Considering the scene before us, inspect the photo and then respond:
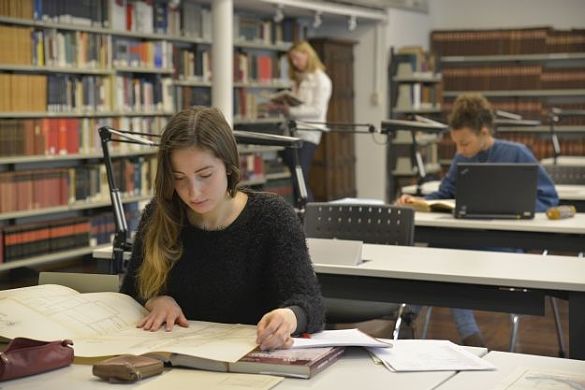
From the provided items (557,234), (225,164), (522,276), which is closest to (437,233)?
(557,234)

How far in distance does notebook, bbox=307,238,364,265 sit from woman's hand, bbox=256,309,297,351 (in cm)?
120

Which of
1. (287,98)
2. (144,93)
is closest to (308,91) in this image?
(287,98)

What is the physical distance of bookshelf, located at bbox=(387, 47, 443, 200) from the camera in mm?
10438

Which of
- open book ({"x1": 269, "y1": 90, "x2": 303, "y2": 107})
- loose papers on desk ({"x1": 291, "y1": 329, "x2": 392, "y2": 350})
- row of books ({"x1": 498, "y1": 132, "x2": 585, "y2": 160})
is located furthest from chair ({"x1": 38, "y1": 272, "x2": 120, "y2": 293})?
row of books ({"x1": 498, "y1": 132, "x2": 585, "y2": 160})

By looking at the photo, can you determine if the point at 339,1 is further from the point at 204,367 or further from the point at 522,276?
the point at 204,367

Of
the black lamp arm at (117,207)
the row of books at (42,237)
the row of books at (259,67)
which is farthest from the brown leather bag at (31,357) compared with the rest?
the row of books at (259,67)

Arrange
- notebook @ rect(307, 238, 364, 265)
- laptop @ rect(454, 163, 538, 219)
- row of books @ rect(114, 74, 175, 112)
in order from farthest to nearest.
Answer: row of books @ rect(114, 74, 175, 112) < laptop @ rect(454, 163, 538, 219) < notebook @ rect(307, 238, 364, 265)

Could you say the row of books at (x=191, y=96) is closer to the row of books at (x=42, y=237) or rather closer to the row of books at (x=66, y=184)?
the row of books at (x=66, y=184)

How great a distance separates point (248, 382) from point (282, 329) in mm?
178

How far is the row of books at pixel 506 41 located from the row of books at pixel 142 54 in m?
4.31

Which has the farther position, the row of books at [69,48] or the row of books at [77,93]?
the row of books at [77,93]

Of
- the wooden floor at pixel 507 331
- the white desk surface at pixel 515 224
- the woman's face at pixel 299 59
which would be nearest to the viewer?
the white desk surface at pixel 515 224

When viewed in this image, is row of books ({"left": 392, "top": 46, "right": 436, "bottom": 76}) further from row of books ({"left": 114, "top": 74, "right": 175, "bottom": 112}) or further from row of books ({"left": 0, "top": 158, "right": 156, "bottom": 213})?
row of books ({"left": 0, "top": 158, "right": 156, "bottom": 213})

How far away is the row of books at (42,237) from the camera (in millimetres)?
6461
